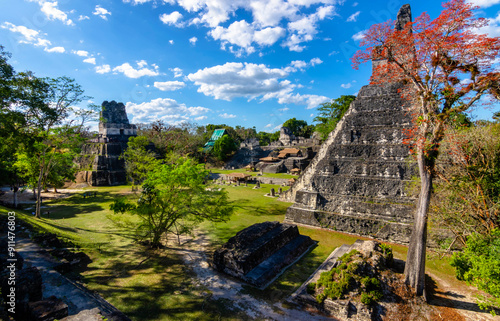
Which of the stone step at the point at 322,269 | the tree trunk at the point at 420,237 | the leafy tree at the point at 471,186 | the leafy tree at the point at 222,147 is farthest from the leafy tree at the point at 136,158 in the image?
the leafy tree at the point at 471,186

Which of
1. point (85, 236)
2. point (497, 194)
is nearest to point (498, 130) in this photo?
point (497, 194)

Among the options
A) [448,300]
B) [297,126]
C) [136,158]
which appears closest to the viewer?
→ [448,300]

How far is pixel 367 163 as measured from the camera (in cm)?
1310

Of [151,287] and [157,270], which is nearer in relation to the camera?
[151,287]

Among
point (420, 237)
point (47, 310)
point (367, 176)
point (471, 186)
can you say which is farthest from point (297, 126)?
point (47, 310)

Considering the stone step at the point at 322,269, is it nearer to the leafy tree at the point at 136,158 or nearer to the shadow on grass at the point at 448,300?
the shadow on grass at the point at 448,300

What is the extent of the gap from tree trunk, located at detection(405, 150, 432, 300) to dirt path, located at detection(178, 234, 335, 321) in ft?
9.53

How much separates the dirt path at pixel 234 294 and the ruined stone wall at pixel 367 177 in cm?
667

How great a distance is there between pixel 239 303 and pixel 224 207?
14.1 feet

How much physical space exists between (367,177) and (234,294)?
9.63 metres

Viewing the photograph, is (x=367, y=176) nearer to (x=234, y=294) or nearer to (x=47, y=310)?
(x=234, y=294)

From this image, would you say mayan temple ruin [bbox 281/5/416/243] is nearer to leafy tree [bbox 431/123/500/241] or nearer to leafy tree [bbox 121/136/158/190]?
leafy tree [bbox 431/123/500/241]

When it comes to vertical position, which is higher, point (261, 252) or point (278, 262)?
point (261, 252)

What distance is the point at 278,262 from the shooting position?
9.31 m
